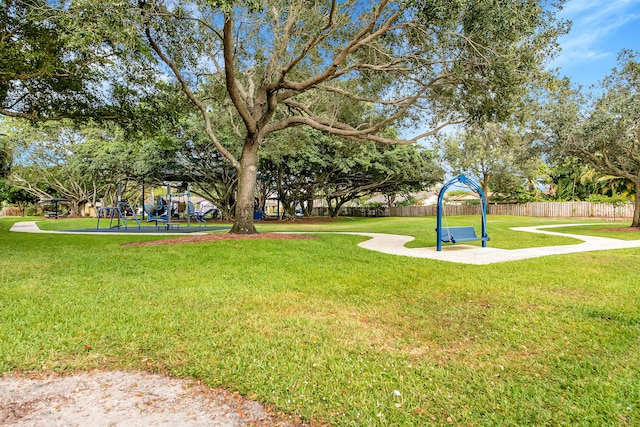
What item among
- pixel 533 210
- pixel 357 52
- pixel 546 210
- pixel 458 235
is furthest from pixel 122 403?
pixel 533 210

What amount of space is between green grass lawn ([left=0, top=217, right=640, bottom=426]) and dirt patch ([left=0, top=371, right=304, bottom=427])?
0.41 feet

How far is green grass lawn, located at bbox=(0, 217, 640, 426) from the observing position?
2.24m

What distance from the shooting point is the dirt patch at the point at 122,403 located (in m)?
2.05

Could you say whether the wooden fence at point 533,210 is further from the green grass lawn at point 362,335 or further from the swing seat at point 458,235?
the green grass lawn at point 362,335

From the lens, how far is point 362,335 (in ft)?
10.7

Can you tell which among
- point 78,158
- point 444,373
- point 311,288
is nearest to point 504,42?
point 311,288

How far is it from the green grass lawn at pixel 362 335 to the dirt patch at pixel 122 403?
0.13 meters

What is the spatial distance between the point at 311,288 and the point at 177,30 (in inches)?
342

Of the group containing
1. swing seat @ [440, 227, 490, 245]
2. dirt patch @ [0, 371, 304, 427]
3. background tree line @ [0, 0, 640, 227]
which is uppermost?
background tree line @ [0, 0, 640, 227]

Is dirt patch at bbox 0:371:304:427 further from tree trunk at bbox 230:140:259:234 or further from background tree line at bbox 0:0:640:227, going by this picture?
tree trunk at bbox 230:140:259:234

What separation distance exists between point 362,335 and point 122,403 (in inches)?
74.7

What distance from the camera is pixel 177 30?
32.7 ft

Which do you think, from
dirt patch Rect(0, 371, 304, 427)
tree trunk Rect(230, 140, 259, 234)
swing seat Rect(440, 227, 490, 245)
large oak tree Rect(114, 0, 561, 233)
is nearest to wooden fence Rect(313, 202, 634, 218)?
large oak tree Rect(114, 0, 561, 233)

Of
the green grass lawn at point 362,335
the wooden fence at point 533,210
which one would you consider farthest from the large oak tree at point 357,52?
the wooden fence at point 533,210
